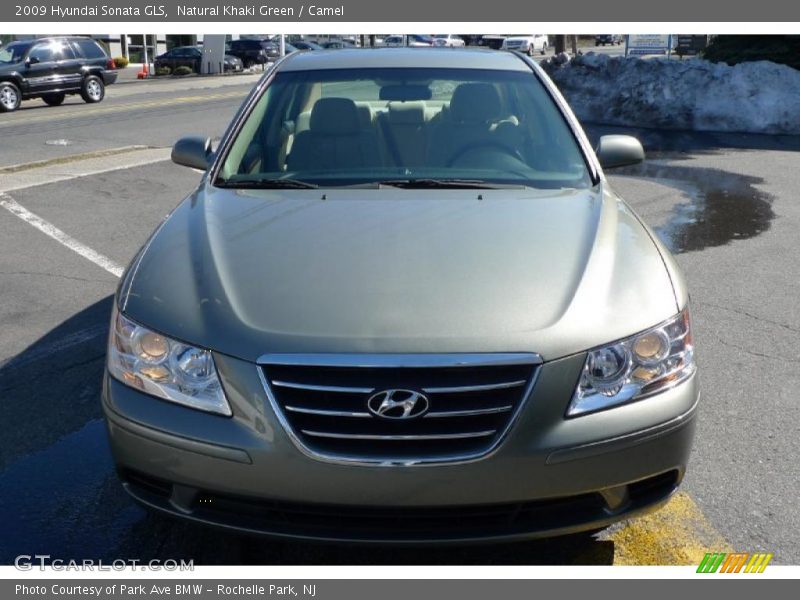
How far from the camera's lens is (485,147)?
169 inches

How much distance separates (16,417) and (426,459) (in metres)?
2.53

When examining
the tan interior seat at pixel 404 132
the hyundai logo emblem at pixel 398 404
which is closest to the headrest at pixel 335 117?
the tan interior seat at pixel 404 132

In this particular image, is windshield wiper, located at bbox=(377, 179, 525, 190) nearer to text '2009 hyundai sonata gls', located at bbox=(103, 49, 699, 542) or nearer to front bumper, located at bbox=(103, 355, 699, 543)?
text '2009 hyundai sonata gls', located at bbox=(103, 49, 699, 542)

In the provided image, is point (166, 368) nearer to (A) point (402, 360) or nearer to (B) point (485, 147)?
(A) point (402, 360)

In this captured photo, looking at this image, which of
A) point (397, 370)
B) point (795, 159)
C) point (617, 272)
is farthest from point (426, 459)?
point (795, 159)

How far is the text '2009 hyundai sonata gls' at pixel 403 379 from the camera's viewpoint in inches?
103

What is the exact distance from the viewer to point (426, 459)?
8.52 ft

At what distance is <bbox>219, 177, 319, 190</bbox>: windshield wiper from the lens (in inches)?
158

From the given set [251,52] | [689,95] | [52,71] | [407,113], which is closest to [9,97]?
[52,71]

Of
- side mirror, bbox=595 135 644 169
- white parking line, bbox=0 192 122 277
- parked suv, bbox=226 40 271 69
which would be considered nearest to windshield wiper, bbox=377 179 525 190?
side mirror, bbox=595 135 644 169

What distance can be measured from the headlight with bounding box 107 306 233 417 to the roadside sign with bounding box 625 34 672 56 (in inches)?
1138

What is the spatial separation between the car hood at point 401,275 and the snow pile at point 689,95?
14.4 metres

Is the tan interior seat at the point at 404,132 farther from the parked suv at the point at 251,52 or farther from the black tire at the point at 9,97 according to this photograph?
the parked suv at the point at 251,52

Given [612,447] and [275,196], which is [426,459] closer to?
[612,447]
